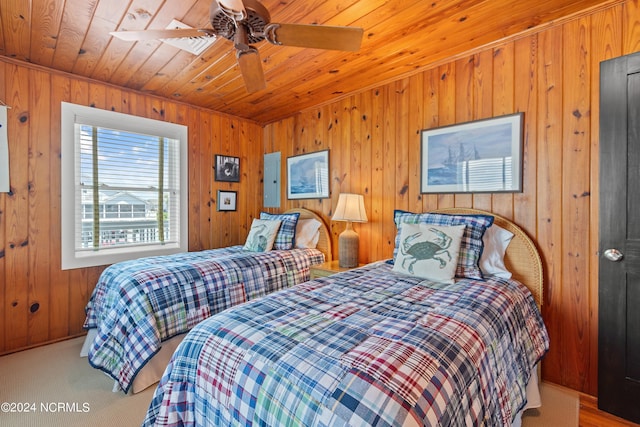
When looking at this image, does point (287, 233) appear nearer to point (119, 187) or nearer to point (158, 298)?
A: point (158, 298)

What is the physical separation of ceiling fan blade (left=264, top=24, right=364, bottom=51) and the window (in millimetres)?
2222

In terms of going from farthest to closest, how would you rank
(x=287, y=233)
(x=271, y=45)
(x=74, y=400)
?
(x=287, y=233), (x=271, y=45), (x=74, y=400)

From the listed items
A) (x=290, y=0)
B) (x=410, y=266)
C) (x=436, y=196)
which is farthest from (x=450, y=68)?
(x=410, y=266)

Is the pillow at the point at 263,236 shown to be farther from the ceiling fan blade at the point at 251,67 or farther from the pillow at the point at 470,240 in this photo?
the pillow at the point at 470,240

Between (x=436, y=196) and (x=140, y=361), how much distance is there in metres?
2.38

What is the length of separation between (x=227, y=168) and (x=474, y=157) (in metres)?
2.77

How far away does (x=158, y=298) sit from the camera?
1960 mm

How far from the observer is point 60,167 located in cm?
261

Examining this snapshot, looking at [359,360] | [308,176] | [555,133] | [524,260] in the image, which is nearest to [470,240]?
[524,260]

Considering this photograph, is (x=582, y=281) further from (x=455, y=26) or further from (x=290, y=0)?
(x=290, y=0)

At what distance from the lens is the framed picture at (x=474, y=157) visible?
2.09 metres

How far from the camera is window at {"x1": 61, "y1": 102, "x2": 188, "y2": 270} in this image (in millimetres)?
2672

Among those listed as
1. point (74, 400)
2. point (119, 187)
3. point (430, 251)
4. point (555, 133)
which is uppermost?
point (555, 133)

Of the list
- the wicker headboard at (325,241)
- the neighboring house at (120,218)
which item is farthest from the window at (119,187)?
the wicker headboard at (325,241)
